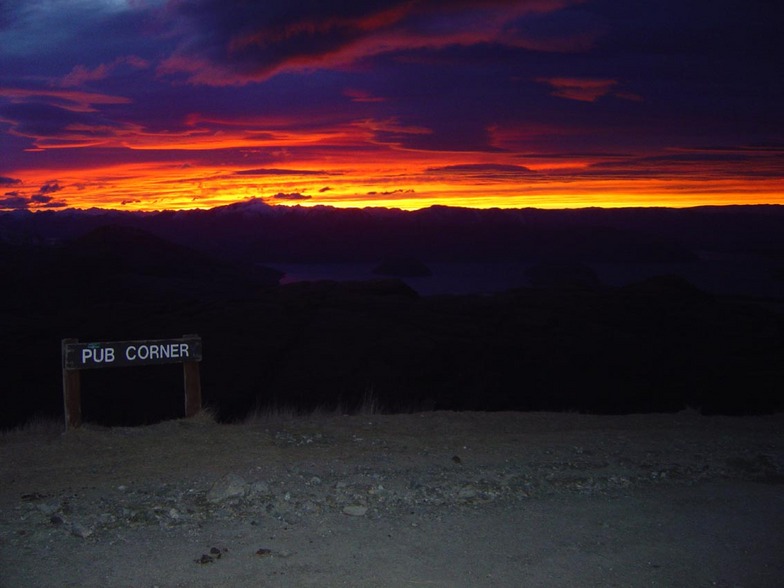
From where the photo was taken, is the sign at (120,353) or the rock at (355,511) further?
the sign at (120,353)

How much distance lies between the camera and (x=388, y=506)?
240 inches

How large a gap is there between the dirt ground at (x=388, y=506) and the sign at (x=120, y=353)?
76cm

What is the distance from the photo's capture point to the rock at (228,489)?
20.2ft

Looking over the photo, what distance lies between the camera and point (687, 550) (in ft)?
17.1

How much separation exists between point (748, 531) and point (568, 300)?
23.2 metres

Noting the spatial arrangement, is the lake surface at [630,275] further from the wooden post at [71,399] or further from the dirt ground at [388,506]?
the dirt ground at [388,506]

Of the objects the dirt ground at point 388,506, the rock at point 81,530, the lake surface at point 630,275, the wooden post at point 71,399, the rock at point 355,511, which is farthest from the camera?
the lake surface at point 630,275

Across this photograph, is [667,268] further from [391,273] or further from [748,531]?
[748,531]

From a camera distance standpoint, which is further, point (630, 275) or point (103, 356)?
point (630, 275)

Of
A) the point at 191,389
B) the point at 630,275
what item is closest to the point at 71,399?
the point at 191,389

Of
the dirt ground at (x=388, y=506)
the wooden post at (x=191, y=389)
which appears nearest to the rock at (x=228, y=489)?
the dirt ground at (x=388, y=506)

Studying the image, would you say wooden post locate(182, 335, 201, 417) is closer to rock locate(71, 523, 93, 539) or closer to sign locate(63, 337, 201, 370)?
sign locate(63, 337, 201, 370)

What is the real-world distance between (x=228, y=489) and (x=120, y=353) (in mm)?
3406

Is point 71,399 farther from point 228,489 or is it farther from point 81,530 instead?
point 81,530
